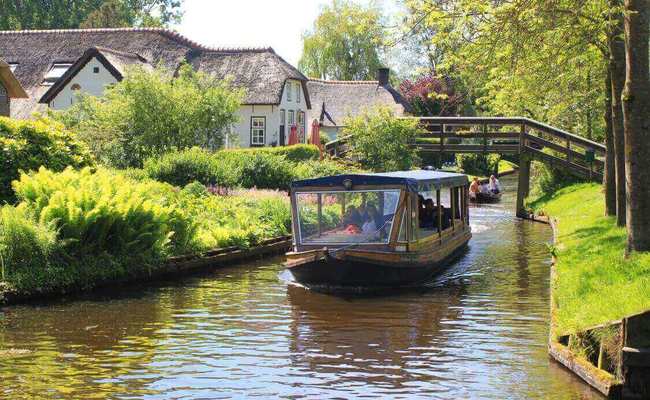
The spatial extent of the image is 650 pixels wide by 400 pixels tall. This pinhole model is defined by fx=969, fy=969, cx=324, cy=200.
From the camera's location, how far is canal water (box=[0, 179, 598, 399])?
39.6ft

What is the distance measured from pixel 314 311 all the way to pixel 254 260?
299 inches

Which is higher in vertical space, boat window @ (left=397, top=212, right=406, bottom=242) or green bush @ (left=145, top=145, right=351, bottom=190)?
green bush @ (left=145, top=145, right=351, bottom=190)

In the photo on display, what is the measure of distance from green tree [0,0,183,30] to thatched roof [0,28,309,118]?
66.1 ft

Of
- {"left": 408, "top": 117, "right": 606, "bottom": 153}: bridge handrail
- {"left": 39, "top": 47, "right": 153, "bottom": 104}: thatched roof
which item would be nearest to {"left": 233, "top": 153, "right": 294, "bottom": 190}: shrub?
{"left": 408, "top": 117, "right": 606, "bottom": 153}: bridge handrail

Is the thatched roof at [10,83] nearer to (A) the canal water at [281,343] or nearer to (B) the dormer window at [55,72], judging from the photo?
(B) the dormer window at [55,72]

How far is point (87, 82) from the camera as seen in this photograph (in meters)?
56.4

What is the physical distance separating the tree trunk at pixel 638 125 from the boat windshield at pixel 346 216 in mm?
5477

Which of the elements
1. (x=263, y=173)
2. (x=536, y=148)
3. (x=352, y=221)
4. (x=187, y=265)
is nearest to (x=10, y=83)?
(x=263, y=173)

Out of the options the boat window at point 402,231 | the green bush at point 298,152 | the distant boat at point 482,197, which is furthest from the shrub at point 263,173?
the boat window at point 402,231

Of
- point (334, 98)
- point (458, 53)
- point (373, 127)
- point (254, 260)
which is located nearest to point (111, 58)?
point (373, 127)

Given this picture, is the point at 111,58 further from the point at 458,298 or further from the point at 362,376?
the point at 362,376

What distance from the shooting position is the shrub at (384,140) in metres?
45.7

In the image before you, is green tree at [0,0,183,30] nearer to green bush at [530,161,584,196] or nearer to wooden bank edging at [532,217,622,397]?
green bush at [530,161,584,196]

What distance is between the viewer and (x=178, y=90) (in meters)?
38.0
